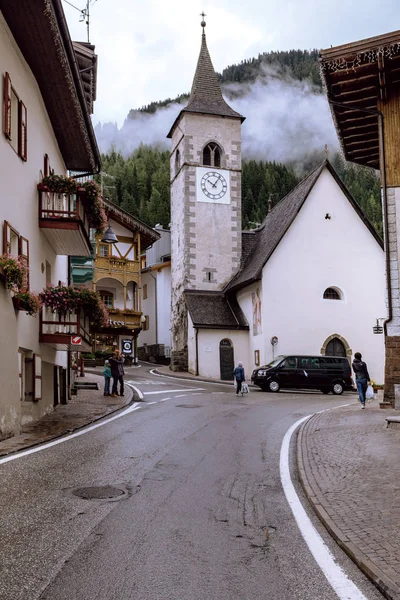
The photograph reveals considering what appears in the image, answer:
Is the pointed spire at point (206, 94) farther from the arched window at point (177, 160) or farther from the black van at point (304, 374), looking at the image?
the black van at point (304, 374)

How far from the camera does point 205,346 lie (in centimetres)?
3966

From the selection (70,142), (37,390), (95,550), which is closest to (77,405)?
Result: (37,390)

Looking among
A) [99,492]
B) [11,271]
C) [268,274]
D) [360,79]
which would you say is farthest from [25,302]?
[268,274]

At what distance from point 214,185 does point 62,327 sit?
2864 cm

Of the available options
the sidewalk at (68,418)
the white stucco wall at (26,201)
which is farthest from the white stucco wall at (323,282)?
the white stucco wall at (26,201)

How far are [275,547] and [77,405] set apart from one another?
15150mm

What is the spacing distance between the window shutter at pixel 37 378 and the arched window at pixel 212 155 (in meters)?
30.8

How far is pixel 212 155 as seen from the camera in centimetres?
4547

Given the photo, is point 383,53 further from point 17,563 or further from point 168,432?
point 17,563

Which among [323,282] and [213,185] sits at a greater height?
[213,185]

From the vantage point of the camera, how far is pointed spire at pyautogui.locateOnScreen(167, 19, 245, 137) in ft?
150

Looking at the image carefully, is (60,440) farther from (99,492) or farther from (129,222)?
(129,222)

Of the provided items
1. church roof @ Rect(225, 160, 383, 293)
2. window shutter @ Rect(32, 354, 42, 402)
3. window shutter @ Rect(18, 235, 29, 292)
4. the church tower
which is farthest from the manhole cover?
the church tower

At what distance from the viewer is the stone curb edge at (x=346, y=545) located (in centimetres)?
460
